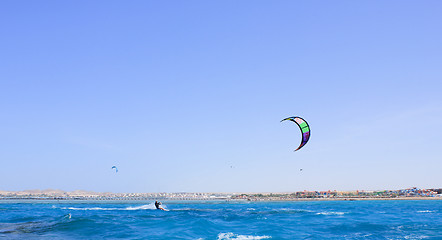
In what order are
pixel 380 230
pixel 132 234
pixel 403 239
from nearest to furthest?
pixel 403 239 → pixel 132 234 → pixel 380 230

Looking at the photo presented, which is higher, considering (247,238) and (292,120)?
(292,120)

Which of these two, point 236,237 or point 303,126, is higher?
point 303,126

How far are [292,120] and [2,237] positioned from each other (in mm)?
15461

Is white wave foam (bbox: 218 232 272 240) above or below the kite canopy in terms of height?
below

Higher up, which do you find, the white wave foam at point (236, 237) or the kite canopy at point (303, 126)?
the kite canopy at point (303, 126)

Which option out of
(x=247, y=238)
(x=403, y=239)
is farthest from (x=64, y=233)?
(x=403, y=239)

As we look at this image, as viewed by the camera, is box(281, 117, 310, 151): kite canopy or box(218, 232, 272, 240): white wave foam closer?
box(218, 232, 272, 240): white wave foam

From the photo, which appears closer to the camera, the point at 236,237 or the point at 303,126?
the point at 236,237

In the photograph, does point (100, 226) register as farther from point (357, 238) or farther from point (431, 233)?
point (431, 233)

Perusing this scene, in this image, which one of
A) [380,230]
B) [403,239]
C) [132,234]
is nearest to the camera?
[403,239]

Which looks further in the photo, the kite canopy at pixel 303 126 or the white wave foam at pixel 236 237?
the kite canopy at pixel 303 126

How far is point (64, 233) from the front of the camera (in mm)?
17250

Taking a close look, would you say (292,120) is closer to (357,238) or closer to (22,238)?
(357,238)

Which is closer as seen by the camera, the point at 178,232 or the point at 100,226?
the point at 178,232
